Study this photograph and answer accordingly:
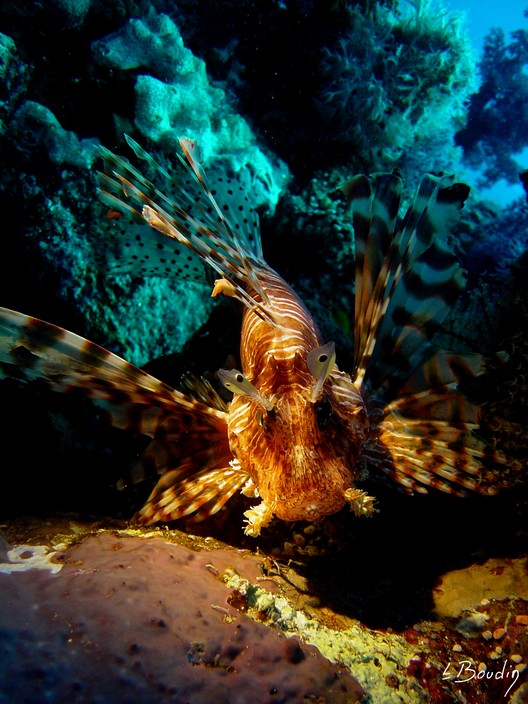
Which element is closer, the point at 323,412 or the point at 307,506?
the point at 307,506

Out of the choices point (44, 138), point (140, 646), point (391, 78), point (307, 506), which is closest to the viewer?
point (140, 646)

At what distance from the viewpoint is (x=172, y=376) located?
4.37m

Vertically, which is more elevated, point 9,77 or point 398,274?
point 9,77

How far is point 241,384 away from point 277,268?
12.0 ft

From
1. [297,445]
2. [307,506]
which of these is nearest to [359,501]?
[307,506]

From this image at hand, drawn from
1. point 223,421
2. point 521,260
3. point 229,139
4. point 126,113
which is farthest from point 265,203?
point 223,421

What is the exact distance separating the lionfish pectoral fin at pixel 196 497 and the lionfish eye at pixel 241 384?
69cm

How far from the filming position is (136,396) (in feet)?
8.95

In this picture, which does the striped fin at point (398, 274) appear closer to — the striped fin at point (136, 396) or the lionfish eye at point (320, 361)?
the lionfish eye at point (320, 361)

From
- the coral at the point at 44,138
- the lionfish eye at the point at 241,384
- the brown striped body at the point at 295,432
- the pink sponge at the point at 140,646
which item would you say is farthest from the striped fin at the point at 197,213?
the pink sponge at the point at 140,646

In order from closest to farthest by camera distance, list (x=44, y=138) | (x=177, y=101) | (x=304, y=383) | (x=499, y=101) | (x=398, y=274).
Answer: (x=304, y=383) → (x=398, y=274) → (x=44, y=138) → (x=177, y=101) → (x=499, y=101)

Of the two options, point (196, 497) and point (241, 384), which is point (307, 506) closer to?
point (241, 384)

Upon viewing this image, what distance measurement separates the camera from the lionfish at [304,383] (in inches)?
84.4

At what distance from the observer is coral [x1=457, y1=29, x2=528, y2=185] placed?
11734 mm
